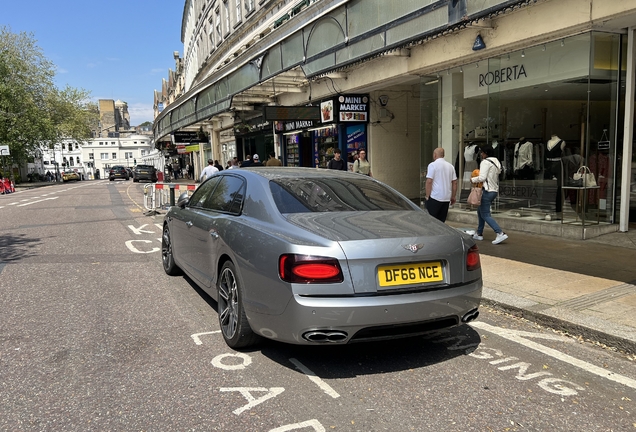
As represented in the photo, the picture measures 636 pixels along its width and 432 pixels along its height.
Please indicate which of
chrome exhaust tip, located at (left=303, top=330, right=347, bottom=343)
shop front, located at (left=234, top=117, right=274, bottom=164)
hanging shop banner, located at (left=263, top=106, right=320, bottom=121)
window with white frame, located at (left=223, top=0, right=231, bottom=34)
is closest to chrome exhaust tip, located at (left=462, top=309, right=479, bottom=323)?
chrome exhaust tip, located at (left=303, top=330, right=347, bottom=343)

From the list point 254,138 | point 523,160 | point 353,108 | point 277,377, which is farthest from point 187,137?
point 277,377

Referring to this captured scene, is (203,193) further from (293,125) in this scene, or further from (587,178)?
(293,125)

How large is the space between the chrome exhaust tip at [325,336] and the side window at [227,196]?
1535mm

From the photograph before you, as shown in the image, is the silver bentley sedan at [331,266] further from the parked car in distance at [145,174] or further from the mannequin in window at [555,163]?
the parked car in distance at [145,174]

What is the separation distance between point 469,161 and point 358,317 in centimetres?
886

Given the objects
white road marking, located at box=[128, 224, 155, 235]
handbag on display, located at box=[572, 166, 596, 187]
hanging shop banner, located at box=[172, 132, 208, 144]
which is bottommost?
white road marking, located at box=[128, 224, 155, 235]

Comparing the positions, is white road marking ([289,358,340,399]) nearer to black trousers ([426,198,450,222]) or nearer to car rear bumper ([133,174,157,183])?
black trousers ([426,198,450,222])

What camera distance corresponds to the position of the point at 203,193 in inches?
213

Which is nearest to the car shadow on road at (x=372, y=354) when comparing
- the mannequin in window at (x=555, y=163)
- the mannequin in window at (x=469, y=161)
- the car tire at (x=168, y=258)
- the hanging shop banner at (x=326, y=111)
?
the car tire at (x=168, y=258)

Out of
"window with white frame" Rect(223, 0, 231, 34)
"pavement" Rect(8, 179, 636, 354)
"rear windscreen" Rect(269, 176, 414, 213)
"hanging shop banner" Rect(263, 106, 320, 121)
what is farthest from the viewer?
"window with white frame" Rect(223, 0, 231, 34)

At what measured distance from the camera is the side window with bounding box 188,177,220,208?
5250mm

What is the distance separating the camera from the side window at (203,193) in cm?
525

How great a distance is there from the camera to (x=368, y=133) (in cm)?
1489

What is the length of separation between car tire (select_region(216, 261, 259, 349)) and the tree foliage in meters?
48.2
